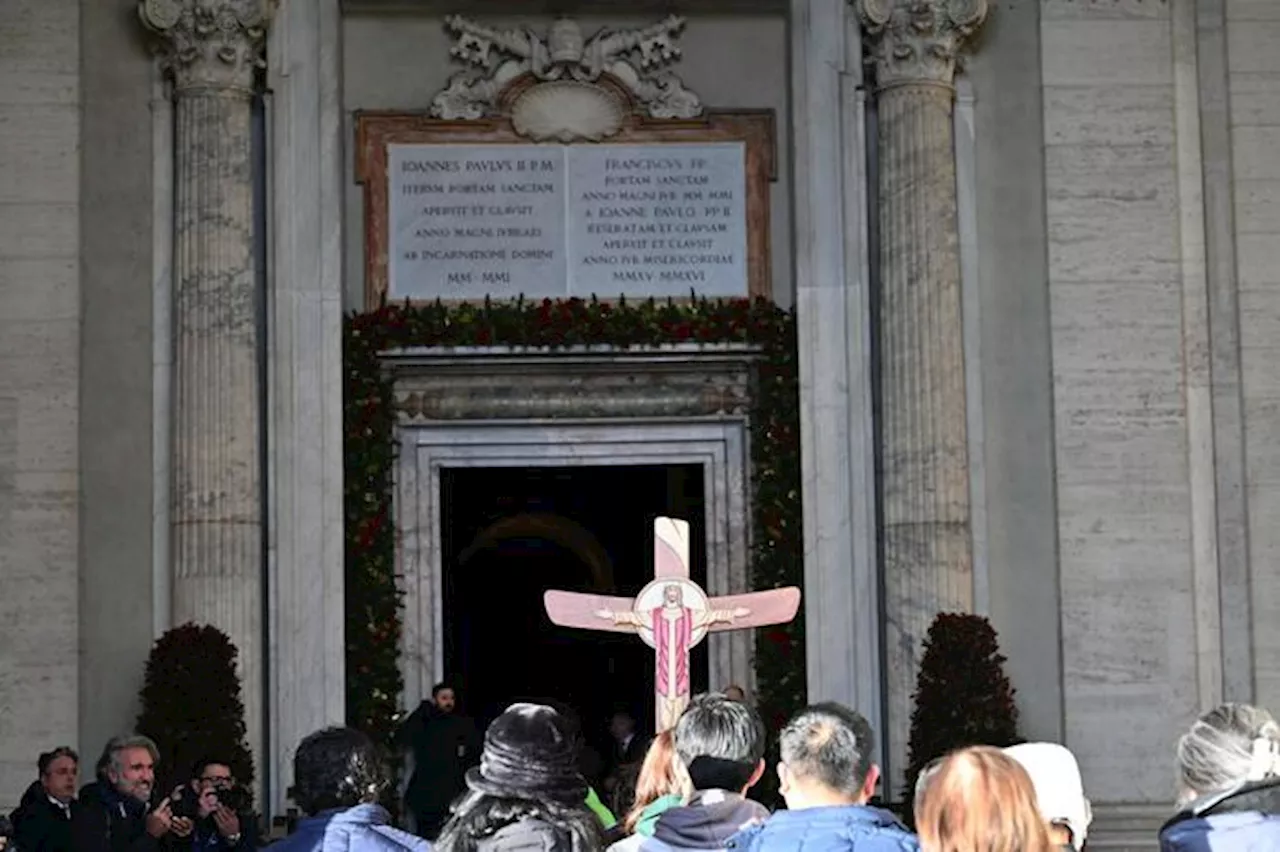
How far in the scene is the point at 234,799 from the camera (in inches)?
540

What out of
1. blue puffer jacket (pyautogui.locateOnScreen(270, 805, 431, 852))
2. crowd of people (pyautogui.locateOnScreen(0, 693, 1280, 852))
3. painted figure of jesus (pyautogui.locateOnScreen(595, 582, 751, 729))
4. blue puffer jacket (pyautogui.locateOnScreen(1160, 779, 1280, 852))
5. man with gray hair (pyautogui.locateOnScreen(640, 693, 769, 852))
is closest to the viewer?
crowd of people (pyautogui.locateOnScreen(0, 693, 1280, 852))

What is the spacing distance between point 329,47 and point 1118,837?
6.57 m

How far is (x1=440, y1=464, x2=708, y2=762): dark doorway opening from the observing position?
75.6 ft

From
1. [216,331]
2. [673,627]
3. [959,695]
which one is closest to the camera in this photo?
[673,627]

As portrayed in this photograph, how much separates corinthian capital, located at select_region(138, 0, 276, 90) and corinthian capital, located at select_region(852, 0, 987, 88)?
3629mm

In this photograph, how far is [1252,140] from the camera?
57.7ft

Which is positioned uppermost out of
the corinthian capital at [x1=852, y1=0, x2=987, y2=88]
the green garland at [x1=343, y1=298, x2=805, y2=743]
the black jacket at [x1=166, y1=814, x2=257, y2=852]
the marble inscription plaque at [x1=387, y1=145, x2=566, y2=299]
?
the corinthian capital at [x1=852, y1=0, x2=987, y2=88]

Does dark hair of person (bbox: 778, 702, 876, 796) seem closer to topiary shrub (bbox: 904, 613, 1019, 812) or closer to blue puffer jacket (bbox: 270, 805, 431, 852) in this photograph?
blue puffer jacket (bbox: 270, 805, 431, 852)

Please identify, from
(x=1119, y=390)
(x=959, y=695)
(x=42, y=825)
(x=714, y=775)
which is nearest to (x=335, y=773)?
(x=714, y=775)

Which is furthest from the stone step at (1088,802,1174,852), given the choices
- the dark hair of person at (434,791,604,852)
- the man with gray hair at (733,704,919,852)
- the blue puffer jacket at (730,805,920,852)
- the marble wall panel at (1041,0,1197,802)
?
the dark hair of person at (434,791,604,852)

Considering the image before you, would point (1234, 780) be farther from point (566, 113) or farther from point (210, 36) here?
point (566, 113)

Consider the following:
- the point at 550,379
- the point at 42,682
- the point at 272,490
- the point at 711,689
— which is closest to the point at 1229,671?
the point at 711,689

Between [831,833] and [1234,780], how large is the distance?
32.9 inches

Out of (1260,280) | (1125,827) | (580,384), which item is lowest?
(1125,827)
